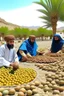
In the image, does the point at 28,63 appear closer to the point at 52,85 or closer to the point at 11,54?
the point at 11,54

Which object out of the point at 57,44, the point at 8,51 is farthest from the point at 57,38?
the point at 8,51

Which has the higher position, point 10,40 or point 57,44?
point 10,40

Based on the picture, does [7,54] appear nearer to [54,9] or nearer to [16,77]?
[16,77]

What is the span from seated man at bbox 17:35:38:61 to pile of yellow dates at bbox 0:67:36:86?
245 cm

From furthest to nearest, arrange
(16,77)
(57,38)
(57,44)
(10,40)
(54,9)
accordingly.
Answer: (54,9) < (57,44) < (57,38) < (10,40) < (16,77)

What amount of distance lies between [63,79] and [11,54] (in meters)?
1.74

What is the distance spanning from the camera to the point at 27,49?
8211mm

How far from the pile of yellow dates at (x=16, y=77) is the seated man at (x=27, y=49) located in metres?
2.45

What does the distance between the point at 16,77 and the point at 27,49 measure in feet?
11.3

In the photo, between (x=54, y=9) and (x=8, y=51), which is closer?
(x=8, y=51)

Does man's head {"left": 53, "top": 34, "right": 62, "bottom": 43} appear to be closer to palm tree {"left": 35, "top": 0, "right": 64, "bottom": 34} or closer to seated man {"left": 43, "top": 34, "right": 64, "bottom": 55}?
seated man {"left": 43, "top": 34, "right": 64, "bottom": 55}

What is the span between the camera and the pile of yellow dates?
4625mm

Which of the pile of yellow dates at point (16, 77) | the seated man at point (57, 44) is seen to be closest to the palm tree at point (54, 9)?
the seated man at point (57, 44)

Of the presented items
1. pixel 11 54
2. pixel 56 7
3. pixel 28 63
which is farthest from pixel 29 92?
pixel 56 7
